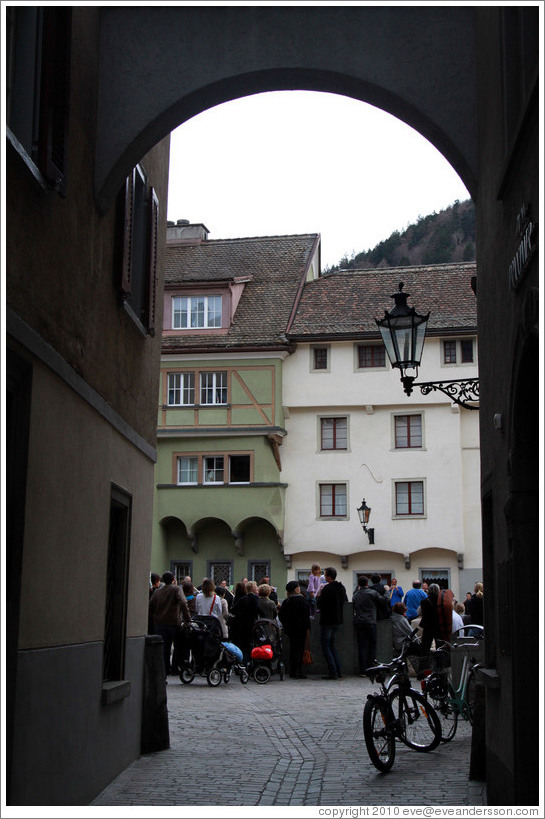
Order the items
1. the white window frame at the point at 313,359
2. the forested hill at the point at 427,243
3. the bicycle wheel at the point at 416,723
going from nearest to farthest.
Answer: the bicycle wheel at the point at 416,723, the white window frame at the point at 313,359, the forested hill at the point at 427,243

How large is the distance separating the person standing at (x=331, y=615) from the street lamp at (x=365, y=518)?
17361mm

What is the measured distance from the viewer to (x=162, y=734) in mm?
11383

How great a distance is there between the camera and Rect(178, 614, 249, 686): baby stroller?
63.7 feet

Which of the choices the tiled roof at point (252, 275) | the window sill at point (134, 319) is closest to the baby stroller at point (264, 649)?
the window sill at point (134, 319)

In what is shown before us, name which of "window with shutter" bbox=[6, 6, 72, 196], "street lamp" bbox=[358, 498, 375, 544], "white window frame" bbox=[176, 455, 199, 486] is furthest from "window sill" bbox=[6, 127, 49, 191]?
"white window frame" bbox=[176, 455, 199, 486]

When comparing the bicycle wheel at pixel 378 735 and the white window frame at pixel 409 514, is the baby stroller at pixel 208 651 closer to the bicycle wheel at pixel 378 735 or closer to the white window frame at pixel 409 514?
the bicycle wheel at pixel 378 735

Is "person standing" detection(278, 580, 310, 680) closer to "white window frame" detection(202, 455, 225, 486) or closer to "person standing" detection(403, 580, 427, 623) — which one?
"person standing" detection(403, 580, 427, 623)

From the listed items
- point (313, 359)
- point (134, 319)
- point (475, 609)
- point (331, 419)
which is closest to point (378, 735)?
point (134, 319)

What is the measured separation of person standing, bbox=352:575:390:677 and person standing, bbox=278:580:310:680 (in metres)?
0.97

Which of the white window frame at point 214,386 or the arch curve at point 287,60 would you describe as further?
the white window frame at point 214,386

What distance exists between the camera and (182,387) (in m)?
42.3

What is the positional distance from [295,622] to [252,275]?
26.0 meters

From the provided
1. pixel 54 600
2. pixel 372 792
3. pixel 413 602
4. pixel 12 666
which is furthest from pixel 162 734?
pixel 413 602

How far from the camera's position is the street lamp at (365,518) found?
3853cm
